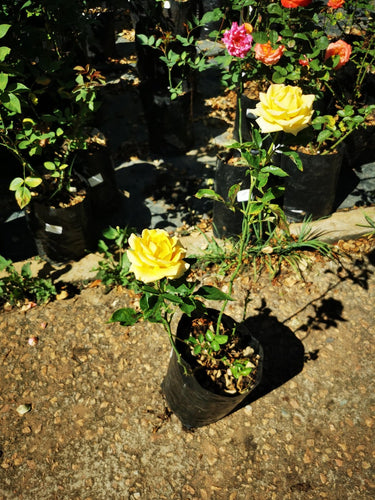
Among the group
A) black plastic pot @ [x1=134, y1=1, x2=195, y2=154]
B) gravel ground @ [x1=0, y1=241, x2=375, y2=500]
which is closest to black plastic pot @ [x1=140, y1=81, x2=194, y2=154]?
black plastic pot @ [x1=134, y1=1, x2=195, y2=154]

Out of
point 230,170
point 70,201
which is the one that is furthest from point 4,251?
point 230,170

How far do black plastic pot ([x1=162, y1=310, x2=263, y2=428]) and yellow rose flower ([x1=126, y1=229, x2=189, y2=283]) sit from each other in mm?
734

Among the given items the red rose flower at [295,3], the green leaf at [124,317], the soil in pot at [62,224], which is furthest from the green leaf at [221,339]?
the red rose flower at [295,3]

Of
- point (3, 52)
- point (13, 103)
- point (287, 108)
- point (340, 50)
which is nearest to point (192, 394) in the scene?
point (287, 108)

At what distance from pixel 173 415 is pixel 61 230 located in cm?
154

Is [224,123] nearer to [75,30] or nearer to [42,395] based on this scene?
[75,30]

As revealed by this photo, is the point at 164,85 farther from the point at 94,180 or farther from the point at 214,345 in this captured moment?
the point at 214,345

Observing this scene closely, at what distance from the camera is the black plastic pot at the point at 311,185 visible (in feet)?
8.95

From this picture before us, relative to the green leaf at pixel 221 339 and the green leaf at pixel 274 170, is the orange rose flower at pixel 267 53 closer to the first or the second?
the green leaf at pixel 274 170

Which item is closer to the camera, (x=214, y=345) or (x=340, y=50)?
(x=214, y=345)

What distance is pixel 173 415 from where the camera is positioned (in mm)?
2059

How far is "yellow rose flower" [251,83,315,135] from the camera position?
97cm

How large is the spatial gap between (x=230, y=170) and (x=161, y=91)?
1.57 meters

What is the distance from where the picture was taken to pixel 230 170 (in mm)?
2482
